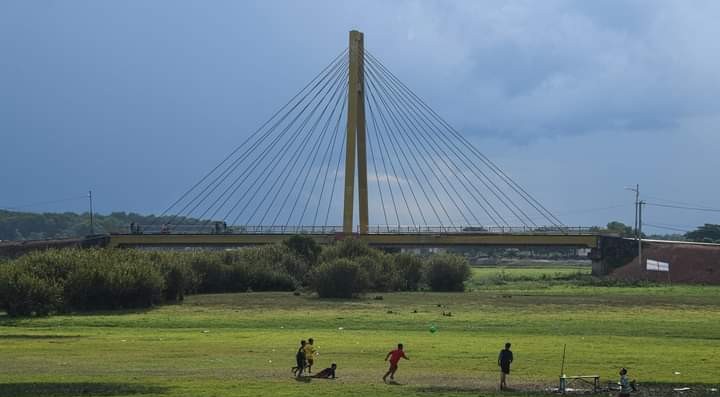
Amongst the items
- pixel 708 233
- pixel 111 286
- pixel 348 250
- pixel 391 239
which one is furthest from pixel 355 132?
pixel 708 233

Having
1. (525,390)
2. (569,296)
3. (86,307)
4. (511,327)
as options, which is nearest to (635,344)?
(511,327)

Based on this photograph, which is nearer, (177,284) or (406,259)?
(177,284)

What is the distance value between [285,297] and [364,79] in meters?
26.7

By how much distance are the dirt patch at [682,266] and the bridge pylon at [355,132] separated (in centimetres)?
3019

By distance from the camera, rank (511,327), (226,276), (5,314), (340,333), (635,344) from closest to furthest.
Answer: (635,344) → (340,333) → (511,327) → (5,314) → (226,276)

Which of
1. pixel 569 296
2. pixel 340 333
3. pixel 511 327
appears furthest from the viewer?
pixel 569 296

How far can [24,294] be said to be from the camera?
245 ft

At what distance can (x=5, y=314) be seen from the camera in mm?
76625

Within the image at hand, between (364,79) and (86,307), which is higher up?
(364,79)

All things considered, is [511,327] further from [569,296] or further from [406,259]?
[406,259]

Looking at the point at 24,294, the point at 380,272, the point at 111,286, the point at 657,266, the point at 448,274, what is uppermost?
the point at 657,266

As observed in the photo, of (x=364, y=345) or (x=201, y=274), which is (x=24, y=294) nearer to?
(x=201, y=274)

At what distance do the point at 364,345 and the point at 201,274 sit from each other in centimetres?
5259

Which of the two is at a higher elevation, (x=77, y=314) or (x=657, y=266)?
(x=657, y=266)
